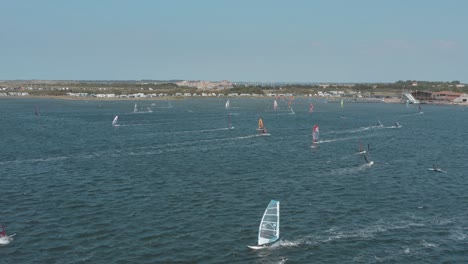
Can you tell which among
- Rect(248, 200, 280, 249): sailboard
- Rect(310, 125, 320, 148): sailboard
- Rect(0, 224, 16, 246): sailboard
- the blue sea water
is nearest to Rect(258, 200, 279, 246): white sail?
Rect(248, 200, 280, 249): sailboard

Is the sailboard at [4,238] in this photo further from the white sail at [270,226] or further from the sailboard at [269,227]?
the white sail at [270,226]

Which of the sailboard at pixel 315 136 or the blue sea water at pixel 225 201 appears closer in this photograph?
the blue sea water at pixel 225 201

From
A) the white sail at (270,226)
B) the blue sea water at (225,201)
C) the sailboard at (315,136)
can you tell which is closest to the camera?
the blue sea water at (225,201)

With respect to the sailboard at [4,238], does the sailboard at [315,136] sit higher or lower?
higher

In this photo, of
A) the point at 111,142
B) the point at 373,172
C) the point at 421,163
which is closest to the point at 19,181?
the point at 111,142

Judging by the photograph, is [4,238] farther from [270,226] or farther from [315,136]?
[315,136]

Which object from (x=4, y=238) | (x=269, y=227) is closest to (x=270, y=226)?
(x=269, y=227)

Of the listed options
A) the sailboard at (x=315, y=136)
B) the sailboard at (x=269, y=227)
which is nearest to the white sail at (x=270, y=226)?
the sailboard at (x=269, y=227)

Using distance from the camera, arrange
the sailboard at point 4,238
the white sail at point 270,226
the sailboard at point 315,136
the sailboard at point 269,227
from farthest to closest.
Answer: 1. the sailboard at point 315,136
2. the sailboard at point 4,238
3. the white sail at point 270,226
4. the sailboard at point 269,227

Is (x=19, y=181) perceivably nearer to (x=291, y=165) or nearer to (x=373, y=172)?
(x=291, y=165)

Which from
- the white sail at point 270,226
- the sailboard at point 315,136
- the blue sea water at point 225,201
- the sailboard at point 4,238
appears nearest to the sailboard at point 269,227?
the white sail at point 270,226
